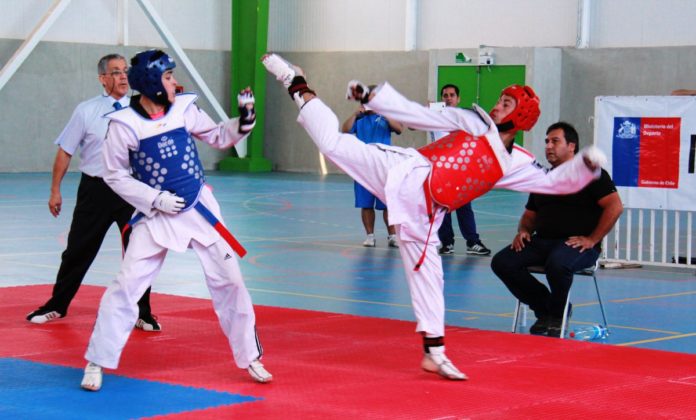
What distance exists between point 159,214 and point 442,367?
1.75 metres

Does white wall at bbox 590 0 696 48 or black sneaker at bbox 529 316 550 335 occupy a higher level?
white wall at bbox 590 0 696 48

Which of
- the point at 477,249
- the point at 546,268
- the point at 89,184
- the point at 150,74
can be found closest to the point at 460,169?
the point at 150,74

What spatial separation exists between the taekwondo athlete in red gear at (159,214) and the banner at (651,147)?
6.59 metres

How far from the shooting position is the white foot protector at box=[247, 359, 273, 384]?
6.01 m

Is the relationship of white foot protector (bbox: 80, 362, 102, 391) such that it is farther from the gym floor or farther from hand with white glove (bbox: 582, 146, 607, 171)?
hand with white glove (bbox: 582, 146, 607, 171)

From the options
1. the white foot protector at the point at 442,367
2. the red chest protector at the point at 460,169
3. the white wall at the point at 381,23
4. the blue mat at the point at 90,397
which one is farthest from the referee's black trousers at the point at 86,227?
the white wall at the point at 381,23

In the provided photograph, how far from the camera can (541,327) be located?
7.95 m

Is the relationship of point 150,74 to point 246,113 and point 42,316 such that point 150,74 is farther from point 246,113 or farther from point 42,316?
point 42,316

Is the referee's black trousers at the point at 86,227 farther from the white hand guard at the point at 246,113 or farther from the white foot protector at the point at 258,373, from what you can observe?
the white foot protector at the point at 258,373

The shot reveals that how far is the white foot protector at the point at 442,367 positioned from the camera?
617cm

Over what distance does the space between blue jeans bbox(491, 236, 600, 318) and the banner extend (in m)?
3.72

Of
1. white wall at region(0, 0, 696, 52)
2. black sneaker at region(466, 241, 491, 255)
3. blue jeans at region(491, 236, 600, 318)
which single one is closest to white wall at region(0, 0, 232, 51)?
white wall at region(0, 0, 696, 52)

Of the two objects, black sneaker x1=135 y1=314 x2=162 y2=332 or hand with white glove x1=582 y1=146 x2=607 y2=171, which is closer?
hand with white glove x1=582 y1=146 x2=607 y2=171

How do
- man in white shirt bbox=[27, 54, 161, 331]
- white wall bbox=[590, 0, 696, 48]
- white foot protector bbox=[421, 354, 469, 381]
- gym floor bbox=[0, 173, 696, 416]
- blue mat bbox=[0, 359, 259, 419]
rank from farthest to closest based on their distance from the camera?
white wall bbox=[590, 0, 696, 48] → gym floor bbox=[0, 173, 696, 416] → man in white shirt bbox=[27, 54, 161, 331] → white foot protector bbox=[421, 354, 469, 381] → blue mat bbox=[0, 359, 259, 419]
